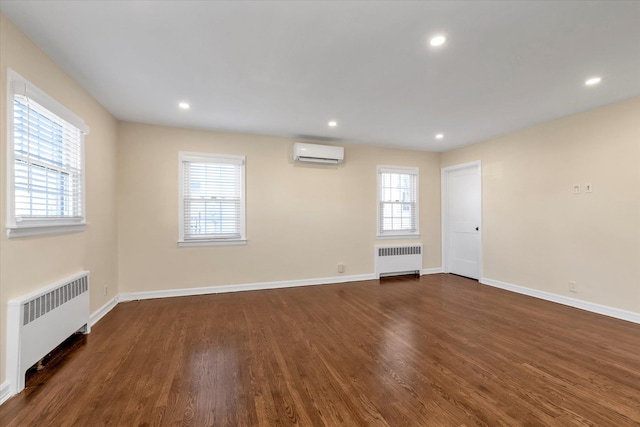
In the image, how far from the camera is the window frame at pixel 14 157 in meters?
1.93

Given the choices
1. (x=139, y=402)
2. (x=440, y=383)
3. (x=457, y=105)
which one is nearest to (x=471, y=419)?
(x=440, y=383)

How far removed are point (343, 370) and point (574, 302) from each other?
356 centimetres

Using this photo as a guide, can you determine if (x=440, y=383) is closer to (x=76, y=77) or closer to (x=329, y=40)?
(x=329, y=40)

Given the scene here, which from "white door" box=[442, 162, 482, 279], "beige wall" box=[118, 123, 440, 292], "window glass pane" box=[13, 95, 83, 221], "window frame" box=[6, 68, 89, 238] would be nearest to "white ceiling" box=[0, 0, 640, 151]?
"window frame" box=[6, 68, 89, 238]

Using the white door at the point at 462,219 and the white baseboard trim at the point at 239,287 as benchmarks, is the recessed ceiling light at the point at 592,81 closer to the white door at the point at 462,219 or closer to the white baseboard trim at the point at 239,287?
the white door at the point at 462,219

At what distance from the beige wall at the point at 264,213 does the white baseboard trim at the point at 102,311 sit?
0.24 metres

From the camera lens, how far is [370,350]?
2521 millimetres

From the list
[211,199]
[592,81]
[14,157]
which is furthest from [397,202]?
[14,157]

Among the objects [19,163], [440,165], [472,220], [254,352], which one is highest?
[440,165]

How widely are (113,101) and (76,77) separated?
0.56m

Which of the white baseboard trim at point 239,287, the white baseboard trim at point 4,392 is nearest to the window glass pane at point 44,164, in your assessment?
the white baseboard trim at point 4,392

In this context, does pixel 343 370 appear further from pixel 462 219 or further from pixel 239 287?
pixel 462 219

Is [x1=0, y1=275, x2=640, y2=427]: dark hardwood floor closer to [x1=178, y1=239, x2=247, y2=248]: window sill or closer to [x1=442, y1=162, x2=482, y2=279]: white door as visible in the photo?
[x1=178, y1=239, x2=247, y2=248]: window sill

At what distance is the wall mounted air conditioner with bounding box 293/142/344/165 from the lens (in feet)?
15.3
